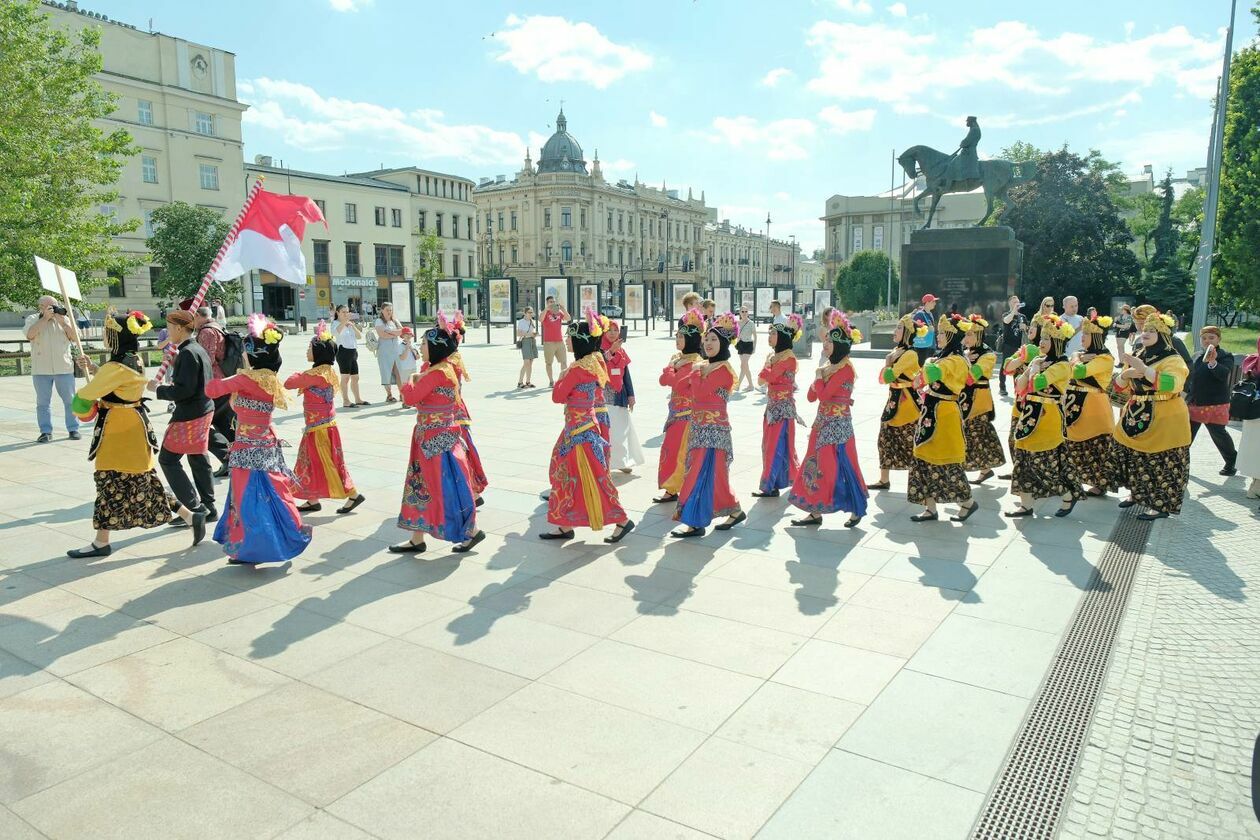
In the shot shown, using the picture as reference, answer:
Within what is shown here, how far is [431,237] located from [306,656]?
67.9 metres

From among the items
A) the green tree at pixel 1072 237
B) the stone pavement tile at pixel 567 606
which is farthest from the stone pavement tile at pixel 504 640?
the green tree at pixel 1072 237

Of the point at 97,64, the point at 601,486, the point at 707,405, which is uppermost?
the point at 97,64

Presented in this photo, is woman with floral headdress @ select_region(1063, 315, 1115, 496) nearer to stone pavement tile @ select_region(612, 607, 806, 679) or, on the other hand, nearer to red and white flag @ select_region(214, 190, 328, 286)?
stone pavement tile @ select_region(612, 607, 806, 679)

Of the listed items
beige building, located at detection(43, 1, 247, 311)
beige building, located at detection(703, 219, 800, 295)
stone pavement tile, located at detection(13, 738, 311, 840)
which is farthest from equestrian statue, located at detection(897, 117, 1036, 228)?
beige building, located at detection(703, 219, 800, 295)

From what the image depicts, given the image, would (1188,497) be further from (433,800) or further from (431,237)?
(431,237)

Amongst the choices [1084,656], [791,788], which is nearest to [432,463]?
[791,788]

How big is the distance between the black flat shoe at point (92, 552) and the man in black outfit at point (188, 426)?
0.61 meters

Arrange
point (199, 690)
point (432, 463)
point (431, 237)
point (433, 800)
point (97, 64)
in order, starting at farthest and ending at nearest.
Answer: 1. point (431, 237)
2. point (97, 64)
3. point (432, 463)
4. point (199, 690)
5. point (433, 800)

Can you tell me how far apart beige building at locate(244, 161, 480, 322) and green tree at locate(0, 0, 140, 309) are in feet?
104

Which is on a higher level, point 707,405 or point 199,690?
point 707,405

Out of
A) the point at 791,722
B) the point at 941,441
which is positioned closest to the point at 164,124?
the point at 941,441

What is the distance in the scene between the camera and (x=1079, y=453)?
26.9 feet

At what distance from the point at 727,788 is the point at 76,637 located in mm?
3984

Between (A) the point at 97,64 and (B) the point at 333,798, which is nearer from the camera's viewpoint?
(B) the point at 333,798
